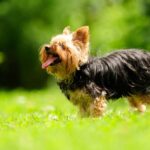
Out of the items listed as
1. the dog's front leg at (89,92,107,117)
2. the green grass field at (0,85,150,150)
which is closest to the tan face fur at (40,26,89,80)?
the dog's front leg at (89,92,107,117)

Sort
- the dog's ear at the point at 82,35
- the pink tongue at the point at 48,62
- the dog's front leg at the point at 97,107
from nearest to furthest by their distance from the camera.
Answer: the pink tongue at the point at 48,62, the dog's front leg at the point at 97,107, the dog's ear at the point at 82,35

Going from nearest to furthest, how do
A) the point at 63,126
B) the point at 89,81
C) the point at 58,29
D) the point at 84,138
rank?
the point at 84,138 < the point at 63,126 < the point at 89,81 < the point at 58,29

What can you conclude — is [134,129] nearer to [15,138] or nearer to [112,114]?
[15,138]

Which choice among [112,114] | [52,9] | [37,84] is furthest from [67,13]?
[112,114]

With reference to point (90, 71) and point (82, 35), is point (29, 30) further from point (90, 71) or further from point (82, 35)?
point (82, 35)

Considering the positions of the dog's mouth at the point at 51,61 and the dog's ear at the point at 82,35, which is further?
the dog's ear at the point at 82,35

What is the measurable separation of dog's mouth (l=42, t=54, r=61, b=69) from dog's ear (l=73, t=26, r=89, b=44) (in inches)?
20.2

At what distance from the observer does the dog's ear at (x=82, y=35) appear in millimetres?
13539

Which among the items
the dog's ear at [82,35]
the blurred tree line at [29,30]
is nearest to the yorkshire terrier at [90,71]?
the dog's ear at [82,35]

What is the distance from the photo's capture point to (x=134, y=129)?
37.1ft

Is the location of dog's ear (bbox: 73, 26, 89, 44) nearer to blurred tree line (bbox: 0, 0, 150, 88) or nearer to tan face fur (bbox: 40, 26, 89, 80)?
tan face fur (bbox: 40, 26, 89, 80)

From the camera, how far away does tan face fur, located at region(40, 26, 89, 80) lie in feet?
43.4

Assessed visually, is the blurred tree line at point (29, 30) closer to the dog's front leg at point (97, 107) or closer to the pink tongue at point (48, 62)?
the dog's front leg at point (97, 107)

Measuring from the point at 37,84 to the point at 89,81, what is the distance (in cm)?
2649
